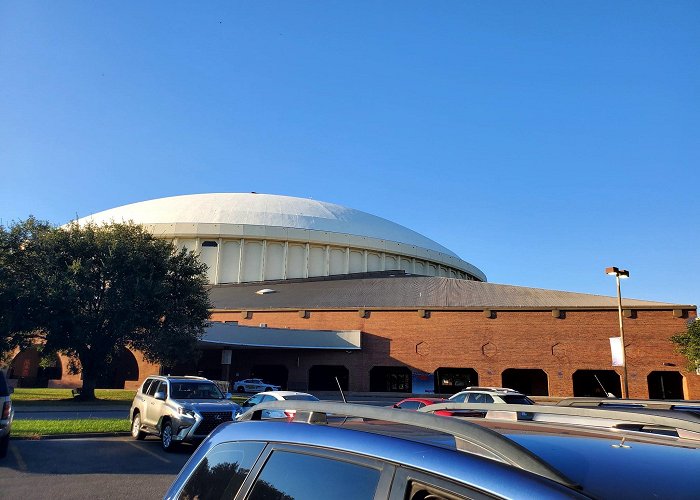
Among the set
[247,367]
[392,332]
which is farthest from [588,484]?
[247,367]

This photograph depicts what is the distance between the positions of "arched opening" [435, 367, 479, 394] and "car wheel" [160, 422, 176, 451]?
32906 millimetres

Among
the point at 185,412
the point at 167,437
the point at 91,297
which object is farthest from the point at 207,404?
the point at 91,297

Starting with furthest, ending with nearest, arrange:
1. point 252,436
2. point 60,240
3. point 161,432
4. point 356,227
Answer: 1. point 356,227
2. point 60,240
3. point 161,432
4. point 252,436

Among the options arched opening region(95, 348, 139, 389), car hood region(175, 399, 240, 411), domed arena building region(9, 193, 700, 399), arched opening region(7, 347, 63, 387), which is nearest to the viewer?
car hood region(175, 399, 240, 411)

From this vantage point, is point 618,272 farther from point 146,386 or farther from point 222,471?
point 222,471

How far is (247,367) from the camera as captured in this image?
47.3 meters

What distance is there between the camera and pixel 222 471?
2.57 metres

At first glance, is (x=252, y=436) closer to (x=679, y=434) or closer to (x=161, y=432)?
(x=679, y=434)

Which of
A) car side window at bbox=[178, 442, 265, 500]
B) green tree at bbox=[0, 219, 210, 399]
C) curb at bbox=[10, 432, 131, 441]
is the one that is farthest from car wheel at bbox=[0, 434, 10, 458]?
green tree at bbox=[0, 219, 210, 399]

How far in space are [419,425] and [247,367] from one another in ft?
155

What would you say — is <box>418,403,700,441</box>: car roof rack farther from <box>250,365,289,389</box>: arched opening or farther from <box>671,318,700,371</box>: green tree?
<box>250,365,289,389</box>: arched opening

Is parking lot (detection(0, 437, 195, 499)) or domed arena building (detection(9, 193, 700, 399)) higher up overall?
domed arena building (detection(9, 193, 700, 399))

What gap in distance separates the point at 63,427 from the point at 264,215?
5645 cm

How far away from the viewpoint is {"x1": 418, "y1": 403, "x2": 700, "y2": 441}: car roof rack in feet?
8.23
